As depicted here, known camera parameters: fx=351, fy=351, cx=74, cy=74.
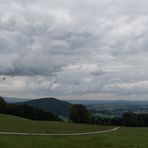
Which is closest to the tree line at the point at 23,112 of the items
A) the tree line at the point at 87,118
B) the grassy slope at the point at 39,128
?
the tree line at the point at 87,118

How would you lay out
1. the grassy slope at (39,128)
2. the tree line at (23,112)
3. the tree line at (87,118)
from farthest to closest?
1. the tree line at (23,112)
2. the tree line at (87,118)
3. the grassy slope at (39,128)

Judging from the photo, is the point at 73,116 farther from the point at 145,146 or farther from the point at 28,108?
the point at 145,146

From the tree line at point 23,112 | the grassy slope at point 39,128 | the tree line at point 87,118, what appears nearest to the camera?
the grassy slope at point 39,128

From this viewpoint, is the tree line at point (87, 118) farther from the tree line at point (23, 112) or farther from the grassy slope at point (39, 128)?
the grassy slope at point (39, 128)

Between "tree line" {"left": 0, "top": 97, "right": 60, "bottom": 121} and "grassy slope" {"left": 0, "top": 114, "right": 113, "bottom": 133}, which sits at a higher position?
"tree line" {"left": 0, "top": 97, "right": 60, "bottom": 121}

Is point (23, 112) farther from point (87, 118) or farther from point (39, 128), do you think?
point (39, 128)

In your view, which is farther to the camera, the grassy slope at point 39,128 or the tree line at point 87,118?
the tree line at point 87,118

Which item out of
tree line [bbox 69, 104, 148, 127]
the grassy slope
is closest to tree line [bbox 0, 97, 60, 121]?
tree line [bbox 69, 104, 148, 127]

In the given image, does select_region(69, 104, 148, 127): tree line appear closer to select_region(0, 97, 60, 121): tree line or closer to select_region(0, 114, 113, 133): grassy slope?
select_region(0, 97, 60, 121): tree line

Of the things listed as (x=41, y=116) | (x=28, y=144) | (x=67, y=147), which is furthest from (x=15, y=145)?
(x=41, y=116)

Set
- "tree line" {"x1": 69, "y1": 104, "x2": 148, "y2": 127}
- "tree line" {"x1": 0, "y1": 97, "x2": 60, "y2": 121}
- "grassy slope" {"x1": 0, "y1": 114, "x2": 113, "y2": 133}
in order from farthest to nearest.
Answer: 1. "tree line" {"x1": 0, "y1": 97, "x2": 60, "y2": 121}
2. "tree line" {"x1": 69, "y1": 104, "x2": 148, "y2": 127}
3. "grassy slope" {"x1": 0, "y1": 114, "x2": 113, "y2": 133}

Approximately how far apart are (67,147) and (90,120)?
73223mm

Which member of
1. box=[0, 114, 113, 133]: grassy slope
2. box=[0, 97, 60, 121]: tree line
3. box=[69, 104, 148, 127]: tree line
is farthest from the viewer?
box=[0, 97, 60, 121]: tree line

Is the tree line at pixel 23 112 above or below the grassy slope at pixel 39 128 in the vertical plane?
above
